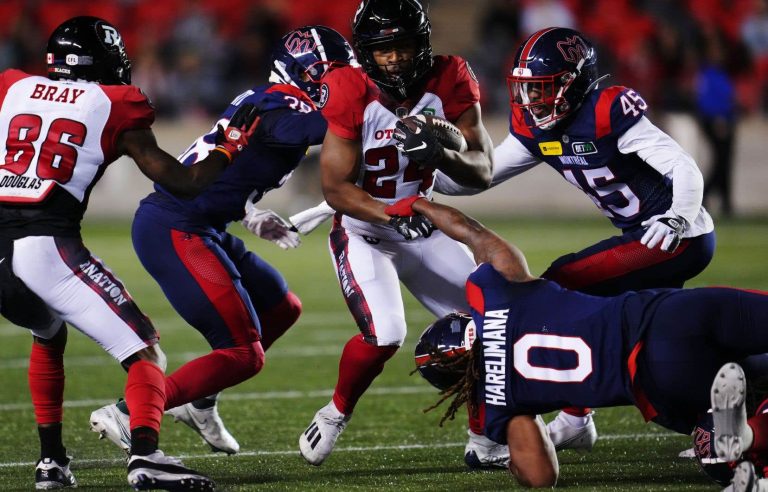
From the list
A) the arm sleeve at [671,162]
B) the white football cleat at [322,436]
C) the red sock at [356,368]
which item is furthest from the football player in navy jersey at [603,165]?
the white football cleat at [322,436]

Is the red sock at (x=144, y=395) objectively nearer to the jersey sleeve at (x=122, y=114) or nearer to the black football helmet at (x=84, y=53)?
the jersey sleeve at (x=122, y=114)

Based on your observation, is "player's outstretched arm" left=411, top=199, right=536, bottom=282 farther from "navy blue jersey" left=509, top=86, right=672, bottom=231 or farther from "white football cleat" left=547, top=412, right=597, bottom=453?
"white football cleat" left=547, top=412, right=597, bottom=453

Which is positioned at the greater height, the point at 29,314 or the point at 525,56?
the point at 525,56

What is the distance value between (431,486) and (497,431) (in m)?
0.32

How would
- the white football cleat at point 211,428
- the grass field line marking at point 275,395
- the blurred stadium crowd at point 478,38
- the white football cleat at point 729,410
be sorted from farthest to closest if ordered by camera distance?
1. the blurred stadium crowd at point 478,38
2. the grass field line marking at point 275,395
3. the white football cleat at point 211,428
4. the white football cleat at point 729,410

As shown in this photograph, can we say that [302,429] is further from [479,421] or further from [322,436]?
[479,421]

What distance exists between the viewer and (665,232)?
13.7 ft

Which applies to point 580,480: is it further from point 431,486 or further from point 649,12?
point 649,12

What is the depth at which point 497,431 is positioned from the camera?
3.86m

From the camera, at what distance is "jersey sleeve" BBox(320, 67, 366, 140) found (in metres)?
4.41

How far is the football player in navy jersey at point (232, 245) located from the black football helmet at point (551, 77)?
701 mm

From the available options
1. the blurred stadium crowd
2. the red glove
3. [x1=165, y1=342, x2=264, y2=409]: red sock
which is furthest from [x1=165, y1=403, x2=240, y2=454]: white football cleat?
the blurred stadium crowd

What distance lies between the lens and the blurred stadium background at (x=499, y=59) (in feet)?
46.4

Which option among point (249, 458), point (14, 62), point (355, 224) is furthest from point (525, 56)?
point (14, 62)
